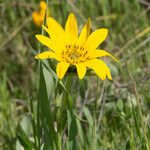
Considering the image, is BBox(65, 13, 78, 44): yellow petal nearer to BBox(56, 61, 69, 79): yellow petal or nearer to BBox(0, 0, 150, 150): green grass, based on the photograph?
BBox(0, 0, 150, 150): green grass

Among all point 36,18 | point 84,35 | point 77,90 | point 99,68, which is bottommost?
point 77,90

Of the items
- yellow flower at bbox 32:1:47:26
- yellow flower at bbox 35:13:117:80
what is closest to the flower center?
yellow flower at bbox 35:13:117:80

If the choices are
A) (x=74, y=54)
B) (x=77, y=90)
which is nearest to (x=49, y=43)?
(x=74, y=54)

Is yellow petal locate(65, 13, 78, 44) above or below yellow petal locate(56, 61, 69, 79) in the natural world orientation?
above

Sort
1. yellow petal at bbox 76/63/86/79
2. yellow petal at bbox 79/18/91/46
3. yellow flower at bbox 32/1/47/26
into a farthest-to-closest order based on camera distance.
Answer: yellow flower at bbox 32/1/47/26 → yellow petal at bbox 79/18/91/46 → yellow petal at bbox 76/63/86/79

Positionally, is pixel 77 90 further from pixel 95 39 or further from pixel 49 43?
pixel 49 43

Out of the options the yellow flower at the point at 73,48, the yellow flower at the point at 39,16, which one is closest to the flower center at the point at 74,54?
the yellow flower at the point at 73,48
